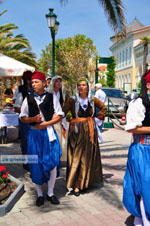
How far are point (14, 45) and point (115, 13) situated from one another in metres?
18.7

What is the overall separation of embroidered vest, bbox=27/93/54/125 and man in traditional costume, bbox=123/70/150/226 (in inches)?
52.7

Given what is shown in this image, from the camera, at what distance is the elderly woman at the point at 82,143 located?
4.70m

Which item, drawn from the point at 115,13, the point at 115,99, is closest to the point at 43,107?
the point at 115,13

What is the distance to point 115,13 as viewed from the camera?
8758 millimetres

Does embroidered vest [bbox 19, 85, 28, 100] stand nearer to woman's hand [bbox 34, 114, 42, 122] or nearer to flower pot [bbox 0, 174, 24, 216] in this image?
flower pot [bbox 0, 174, 24, 216]

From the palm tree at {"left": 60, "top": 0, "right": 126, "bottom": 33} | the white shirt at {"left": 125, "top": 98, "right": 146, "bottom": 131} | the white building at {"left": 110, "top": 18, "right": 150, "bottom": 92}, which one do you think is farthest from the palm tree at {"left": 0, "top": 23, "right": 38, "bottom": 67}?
the white building at {"left": 110, "top": 18, "right": 150, "bottom": 92}

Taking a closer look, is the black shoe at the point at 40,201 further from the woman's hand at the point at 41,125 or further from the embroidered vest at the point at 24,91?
the embroidered vest at the point at 24,91

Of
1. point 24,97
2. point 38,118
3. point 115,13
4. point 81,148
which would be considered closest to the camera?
point 38,118

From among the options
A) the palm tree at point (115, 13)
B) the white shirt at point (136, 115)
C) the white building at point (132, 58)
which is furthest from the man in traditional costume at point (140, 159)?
the white building at point (132, 58)

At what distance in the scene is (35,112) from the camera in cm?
407

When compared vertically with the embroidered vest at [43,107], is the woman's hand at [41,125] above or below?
below

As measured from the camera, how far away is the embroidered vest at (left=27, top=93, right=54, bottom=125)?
13.3 ft

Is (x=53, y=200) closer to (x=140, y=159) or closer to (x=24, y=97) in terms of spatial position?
(x=140, y=159)

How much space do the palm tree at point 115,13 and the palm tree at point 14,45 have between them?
637 inches
